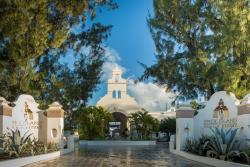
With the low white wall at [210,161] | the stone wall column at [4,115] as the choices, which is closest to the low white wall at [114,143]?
the low white wall at [210,161]

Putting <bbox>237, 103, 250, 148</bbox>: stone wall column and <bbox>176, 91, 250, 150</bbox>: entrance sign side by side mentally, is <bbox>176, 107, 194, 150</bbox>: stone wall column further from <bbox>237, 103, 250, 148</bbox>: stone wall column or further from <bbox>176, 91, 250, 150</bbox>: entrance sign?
<bbox>237, 103, 250, 148</bbox>: stone wall column

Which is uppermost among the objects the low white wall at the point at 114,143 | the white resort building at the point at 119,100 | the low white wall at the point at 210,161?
the white resort building at the point at 119,100

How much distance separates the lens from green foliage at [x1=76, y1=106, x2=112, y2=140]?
1673 inches

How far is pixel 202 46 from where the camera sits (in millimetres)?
27203

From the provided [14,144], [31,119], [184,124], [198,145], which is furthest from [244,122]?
[31,119]

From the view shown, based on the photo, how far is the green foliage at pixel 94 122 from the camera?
42.5m

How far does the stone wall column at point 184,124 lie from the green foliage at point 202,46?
7.54 feet

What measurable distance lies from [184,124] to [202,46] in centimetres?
591

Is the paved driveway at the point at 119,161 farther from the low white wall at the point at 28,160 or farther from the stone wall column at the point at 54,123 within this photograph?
the stone wall column at the point at 54,123

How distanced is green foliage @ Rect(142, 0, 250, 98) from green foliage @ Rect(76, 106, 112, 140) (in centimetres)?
1014

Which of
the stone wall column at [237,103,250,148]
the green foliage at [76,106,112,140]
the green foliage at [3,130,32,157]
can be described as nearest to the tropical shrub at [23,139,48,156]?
the green foliage at [3,130,32,157]

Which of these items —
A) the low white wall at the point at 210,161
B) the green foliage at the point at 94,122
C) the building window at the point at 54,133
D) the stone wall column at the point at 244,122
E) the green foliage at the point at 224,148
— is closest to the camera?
the low white wall at the point at 210,161

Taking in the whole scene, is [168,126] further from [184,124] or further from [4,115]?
[4,115]

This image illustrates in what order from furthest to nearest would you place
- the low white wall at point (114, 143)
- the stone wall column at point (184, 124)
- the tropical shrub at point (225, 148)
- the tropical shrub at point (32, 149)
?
the low white wall at point (114, 143) → the stone wall column at point (184, 124) → the tropical shrub at point (32, 149) → the tropical shrub at point (225, 148)
